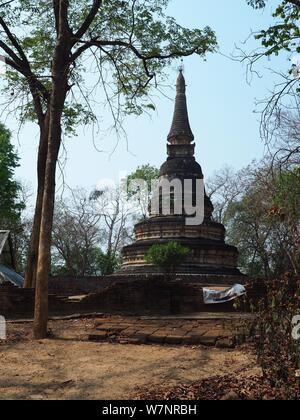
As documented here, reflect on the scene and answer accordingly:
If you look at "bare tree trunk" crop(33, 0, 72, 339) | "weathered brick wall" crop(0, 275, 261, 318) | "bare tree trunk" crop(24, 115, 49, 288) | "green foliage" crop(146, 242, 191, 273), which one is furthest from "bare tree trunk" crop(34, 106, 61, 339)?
"green foliage" crop(146, 242, 191, 273)

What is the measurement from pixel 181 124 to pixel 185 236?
804cm

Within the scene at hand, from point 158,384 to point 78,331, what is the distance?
13.7 feet

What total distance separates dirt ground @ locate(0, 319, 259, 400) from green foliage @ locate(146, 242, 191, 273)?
14518 millimetres

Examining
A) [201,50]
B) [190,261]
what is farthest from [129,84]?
[190,261]

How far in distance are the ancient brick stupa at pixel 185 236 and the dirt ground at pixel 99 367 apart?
1503cm

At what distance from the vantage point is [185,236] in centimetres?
2630

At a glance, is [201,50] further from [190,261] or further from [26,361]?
[190,261]

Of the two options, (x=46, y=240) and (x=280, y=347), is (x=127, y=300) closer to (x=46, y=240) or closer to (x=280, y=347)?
(x=46, y=240)

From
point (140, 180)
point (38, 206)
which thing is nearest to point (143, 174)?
point (140, 180)

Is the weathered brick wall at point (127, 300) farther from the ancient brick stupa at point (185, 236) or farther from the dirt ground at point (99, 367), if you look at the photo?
the ancient brick stupa at point (185, 236)

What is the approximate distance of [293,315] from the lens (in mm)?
5383
